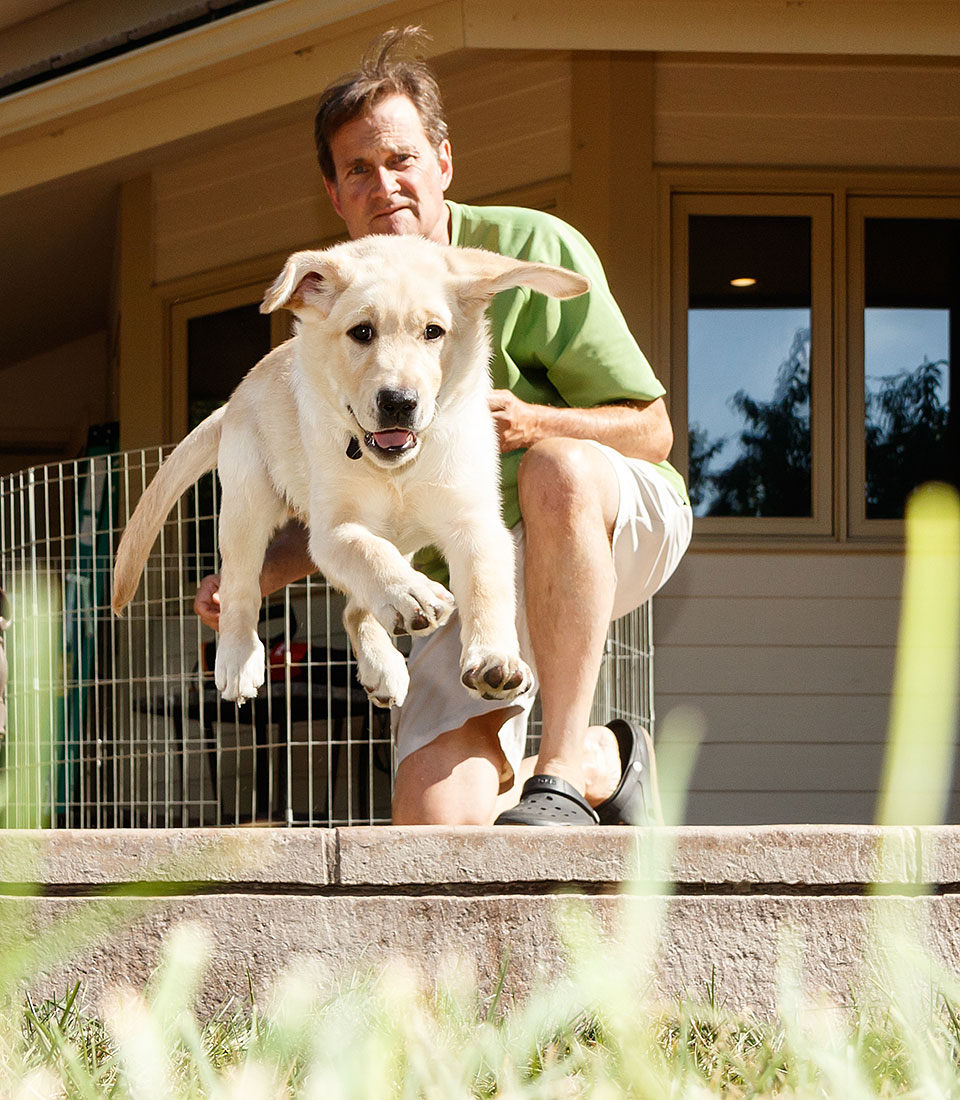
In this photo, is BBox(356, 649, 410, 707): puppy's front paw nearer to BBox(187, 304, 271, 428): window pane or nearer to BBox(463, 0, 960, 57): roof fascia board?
BBox(463, 0, 960, 57): roof fascia board

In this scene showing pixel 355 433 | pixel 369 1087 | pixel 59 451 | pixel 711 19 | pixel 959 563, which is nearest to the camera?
pixel 369 1087

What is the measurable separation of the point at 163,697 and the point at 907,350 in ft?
11.1

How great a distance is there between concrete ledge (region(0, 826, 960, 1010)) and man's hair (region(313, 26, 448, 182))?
5.31 feet

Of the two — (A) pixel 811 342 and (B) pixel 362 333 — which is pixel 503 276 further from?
(A) pixel 811 342

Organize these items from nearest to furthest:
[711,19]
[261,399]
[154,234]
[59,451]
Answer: [261,399]
[711,19]
[154,234]
[59,451]

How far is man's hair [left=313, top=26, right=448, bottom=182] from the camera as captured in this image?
2996 millimetres

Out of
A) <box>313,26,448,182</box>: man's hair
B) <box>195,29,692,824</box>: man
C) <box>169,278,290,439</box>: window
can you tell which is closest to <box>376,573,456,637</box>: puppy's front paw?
<box>195,29,692,824</box>: man

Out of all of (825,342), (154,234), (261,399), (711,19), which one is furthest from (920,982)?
(154,234)

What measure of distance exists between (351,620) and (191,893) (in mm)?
662

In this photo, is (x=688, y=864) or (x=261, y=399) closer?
(x=688, y=864)

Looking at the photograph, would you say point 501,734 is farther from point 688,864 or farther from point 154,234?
point 154,234

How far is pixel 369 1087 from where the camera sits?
1354mm

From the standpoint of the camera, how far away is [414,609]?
217 cm

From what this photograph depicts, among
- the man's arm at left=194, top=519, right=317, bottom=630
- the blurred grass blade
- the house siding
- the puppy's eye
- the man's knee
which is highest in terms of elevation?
the house siding
